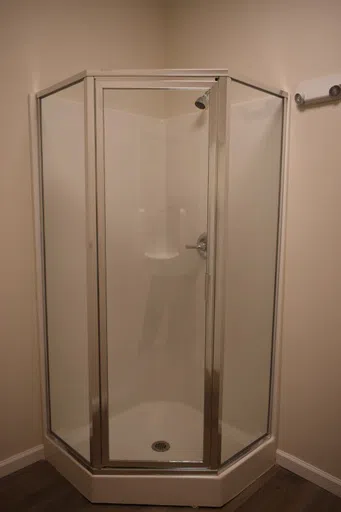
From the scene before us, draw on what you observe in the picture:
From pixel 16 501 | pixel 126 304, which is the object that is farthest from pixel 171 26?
pixel 16 501

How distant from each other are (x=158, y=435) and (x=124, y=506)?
1.31 feet

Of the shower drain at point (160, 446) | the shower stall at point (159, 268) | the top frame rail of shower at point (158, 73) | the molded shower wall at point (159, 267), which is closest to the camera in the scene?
the top frame rail of shower at point (158, 73)

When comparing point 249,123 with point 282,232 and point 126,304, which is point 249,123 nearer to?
point 282,232

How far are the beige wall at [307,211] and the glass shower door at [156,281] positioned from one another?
407 mm

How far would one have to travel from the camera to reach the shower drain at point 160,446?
1.92 metres

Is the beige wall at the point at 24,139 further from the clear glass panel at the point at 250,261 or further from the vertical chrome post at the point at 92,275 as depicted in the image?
the clear glass panel at the point at 250,261

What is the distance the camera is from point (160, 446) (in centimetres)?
196

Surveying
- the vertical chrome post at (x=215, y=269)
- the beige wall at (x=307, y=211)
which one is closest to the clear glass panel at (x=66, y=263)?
the vertical chrome post at (x=215, y=269)

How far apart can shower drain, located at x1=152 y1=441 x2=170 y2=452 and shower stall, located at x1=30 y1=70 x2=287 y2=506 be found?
0.08 feet

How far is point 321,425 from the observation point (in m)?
1.87

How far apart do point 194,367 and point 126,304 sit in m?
0.50

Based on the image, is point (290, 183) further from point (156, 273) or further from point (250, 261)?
point (156, 273)

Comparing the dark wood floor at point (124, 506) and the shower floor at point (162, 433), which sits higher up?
the shower floor at point (162, 433)

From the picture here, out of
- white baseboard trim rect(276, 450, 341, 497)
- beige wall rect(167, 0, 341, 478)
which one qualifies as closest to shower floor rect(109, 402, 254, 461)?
white baseboard trim rect(276, 450, 341, 497)
